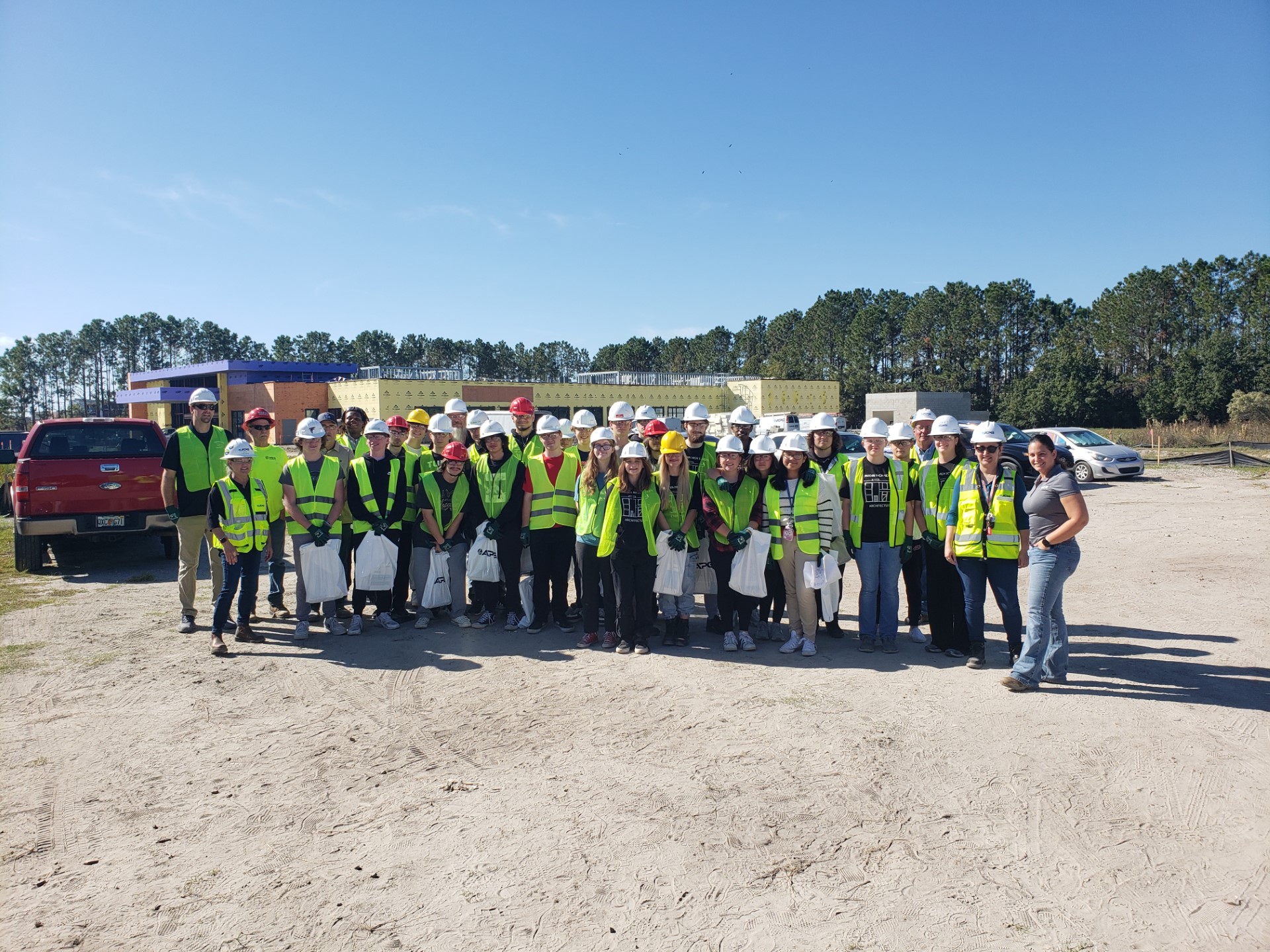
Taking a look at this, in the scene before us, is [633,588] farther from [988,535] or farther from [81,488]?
[81,488]

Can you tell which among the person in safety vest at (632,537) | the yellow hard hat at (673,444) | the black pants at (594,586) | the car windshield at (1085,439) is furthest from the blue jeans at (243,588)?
the car windshield at (1085,439)

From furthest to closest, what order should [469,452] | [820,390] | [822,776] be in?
[820,390], [469,452], [822,776]

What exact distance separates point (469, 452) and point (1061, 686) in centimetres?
549

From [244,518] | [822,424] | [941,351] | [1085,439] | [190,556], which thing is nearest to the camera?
[244,518]

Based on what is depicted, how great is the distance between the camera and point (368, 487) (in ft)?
24.1

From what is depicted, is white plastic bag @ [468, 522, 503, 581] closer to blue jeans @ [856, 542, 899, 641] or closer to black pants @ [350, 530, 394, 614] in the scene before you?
black pants @ [350, 530, 394, 614]

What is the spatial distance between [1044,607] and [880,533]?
4.54 feet

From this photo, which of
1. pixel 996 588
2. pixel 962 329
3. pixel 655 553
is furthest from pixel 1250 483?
pixel 962 329

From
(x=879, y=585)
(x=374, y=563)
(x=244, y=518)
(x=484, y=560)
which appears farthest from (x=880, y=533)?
(x=244, y=518)

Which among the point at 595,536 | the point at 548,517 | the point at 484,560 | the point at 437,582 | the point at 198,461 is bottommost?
the point at 437,582

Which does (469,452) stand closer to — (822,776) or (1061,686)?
(822,776)

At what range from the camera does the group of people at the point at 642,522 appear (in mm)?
6250

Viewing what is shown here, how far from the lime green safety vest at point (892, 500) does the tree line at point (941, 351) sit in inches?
1959

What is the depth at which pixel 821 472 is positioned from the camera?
6855mm
